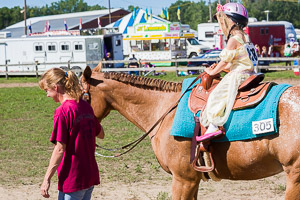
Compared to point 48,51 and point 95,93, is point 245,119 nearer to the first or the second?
point 95,93

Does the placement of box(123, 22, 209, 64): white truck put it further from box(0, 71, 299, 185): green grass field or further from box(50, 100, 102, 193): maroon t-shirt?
box(50, 100, 102, 193): maroon t-shirt

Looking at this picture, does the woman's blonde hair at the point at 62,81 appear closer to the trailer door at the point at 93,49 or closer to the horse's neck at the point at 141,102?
the horse's neck at the point at 141,102

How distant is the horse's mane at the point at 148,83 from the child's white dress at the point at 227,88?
831 millimetres

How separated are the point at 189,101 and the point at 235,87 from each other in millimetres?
540

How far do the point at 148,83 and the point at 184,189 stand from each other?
4.53 ft

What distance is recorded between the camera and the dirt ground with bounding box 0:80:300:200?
6.20 meters

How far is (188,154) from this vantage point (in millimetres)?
4602

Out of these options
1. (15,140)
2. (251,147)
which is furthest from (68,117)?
(15,140)

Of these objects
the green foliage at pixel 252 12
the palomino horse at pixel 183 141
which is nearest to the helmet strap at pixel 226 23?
the palomino horse at pixel 183 141

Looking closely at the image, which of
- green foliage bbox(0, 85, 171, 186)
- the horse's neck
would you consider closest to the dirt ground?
green foliage bbox(0, 85, 171, 186)

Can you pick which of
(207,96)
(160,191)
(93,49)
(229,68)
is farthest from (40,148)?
(93,49)

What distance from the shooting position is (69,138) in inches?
152

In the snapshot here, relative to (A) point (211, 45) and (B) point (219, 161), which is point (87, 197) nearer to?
(B) point (219, 161)

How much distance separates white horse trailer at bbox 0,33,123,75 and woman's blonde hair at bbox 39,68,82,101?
76.2ft
